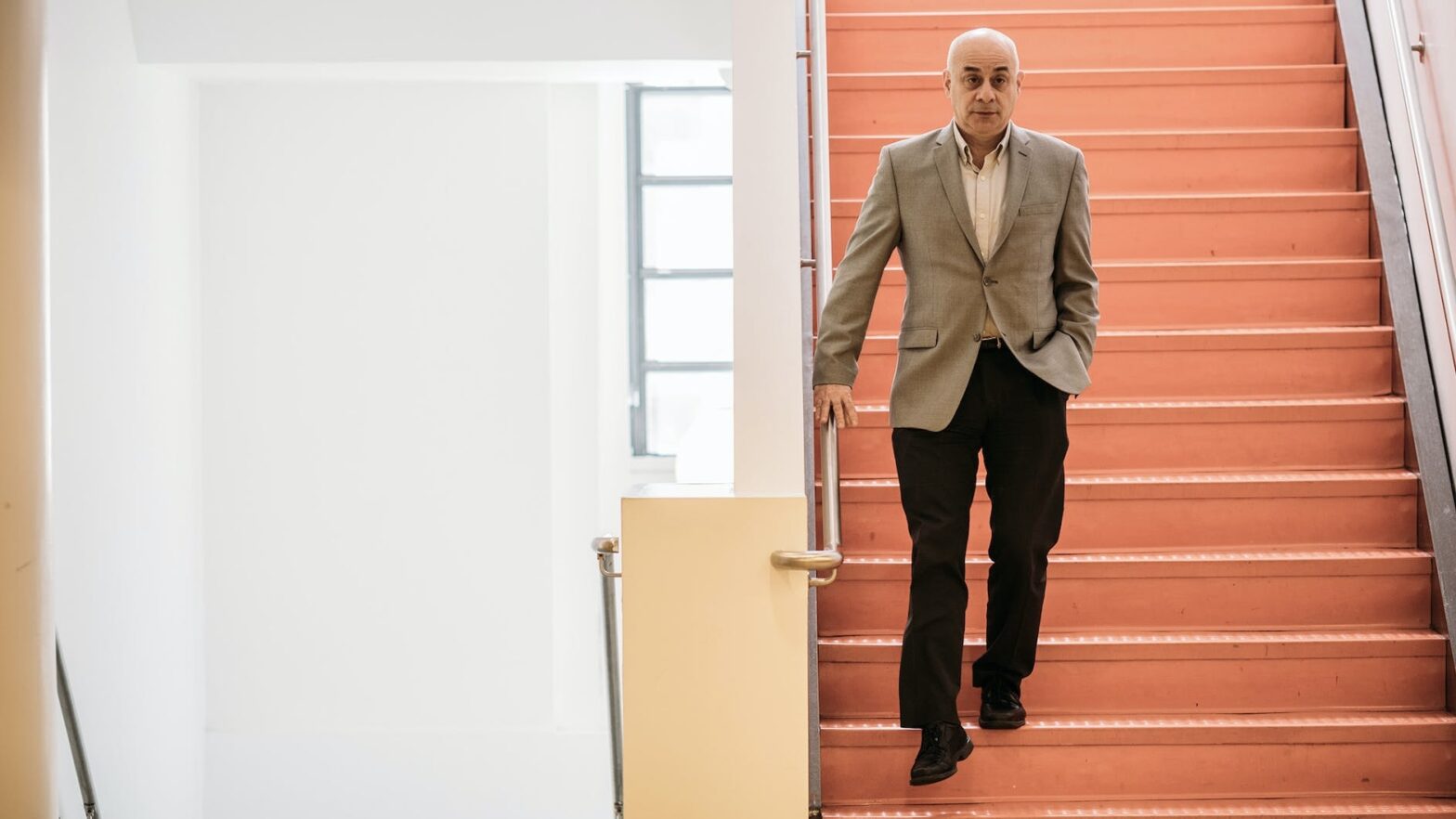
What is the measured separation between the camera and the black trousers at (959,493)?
2824 mm

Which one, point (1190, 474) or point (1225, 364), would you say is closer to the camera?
point (1190, 474)

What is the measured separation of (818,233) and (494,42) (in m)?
1.79

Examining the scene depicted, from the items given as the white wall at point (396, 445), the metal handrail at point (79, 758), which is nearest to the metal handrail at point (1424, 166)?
the white wall at point (396, 445)

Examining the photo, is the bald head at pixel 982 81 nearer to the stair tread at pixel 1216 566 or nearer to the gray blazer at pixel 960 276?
the gray blazer at pixel 960 276

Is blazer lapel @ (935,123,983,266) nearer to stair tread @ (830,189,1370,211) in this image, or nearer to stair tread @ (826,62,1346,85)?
stair tread @ (830,189,1370,211)

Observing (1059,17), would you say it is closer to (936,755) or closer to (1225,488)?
(1225,488)

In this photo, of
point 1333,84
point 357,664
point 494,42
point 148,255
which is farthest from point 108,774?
point 1333,84

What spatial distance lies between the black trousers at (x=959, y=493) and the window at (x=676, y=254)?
4.24m

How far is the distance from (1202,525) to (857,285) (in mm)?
1370

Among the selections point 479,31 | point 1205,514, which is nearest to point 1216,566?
point 1205,514

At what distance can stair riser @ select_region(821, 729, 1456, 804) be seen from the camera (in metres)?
3.06

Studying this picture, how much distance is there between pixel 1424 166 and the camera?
3.87 metres

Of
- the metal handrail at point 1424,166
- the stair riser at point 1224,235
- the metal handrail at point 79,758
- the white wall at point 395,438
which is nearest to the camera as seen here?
the metal handrail at point 79,758

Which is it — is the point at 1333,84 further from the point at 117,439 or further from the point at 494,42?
the point at 117,439
